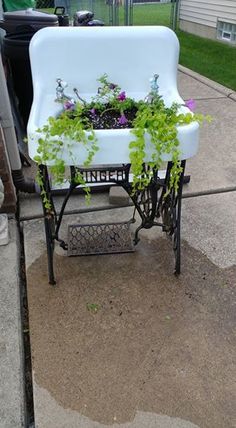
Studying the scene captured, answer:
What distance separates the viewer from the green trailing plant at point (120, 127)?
1.46 meters

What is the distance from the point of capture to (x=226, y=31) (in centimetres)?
784

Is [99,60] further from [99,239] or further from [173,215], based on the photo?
[99,239]

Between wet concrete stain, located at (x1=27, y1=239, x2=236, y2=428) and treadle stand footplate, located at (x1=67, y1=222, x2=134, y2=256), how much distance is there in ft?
0.14

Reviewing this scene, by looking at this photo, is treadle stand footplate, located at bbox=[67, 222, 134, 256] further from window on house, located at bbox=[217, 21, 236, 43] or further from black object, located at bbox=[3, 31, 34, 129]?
window on house, located at bbox=[217, 21, 236, 43]

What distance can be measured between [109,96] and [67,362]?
1.18m

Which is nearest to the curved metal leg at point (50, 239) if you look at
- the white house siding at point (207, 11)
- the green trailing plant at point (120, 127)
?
the green trailing plant at point (120, 127)

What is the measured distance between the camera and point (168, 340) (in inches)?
66.8

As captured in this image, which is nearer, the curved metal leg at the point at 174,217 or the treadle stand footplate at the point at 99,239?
the curved metal leg at the point at 174,217

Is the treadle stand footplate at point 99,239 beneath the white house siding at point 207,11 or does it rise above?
beneath

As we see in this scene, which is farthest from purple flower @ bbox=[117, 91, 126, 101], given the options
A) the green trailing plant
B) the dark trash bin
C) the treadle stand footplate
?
the dark trash bin

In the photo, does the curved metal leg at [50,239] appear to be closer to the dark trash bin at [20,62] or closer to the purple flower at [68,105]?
the purple flower at [68,105]

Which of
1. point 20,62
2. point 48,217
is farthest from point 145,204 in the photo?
point 20,62

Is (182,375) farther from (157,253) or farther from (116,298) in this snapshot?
(157,253)

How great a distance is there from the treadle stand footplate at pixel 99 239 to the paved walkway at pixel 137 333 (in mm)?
52
